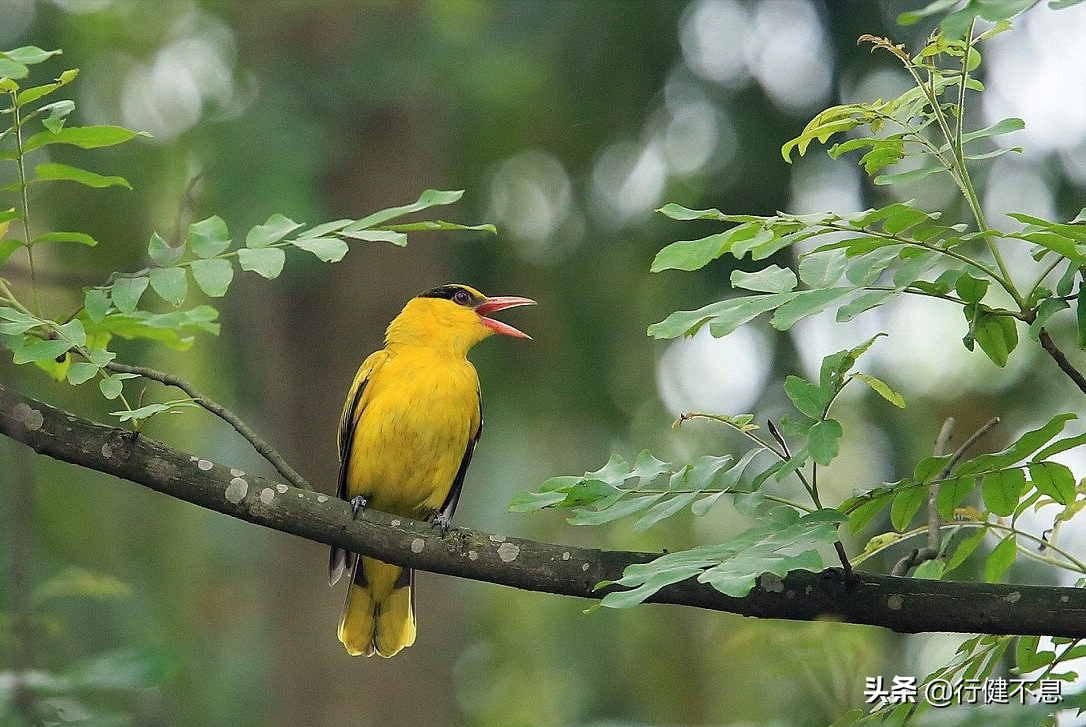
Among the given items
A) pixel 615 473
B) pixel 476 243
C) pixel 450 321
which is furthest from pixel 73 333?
pixel 476 243

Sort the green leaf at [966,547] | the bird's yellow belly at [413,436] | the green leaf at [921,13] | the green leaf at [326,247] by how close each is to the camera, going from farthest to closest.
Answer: the bird's yellow belly at [413,436] < the green leaf at [966,547] < the green leaf at [326,247] < the green leaf at [921,13]

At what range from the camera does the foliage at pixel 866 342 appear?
1.87 meters

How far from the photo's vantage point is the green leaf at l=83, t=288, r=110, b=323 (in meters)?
2.26

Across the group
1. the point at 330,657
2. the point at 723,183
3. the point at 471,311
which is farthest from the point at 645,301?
the point at 471,311

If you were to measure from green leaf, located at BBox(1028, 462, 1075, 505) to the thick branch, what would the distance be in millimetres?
176

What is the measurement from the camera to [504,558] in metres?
2.42

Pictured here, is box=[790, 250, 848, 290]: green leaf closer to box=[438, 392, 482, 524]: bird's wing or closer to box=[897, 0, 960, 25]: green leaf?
box=[897, 0, 960, 25]: green leaf

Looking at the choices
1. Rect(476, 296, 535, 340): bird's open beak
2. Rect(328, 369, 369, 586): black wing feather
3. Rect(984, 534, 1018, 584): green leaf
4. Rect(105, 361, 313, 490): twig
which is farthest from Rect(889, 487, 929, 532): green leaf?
Rect(328, 369, 369, 586): black wing feather

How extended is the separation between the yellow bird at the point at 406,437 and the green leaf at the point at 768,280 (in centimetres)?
201

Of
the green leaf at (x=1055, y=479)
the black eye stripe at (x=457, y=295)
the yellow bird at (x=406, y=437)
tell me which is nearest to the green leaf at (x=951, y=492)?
the green leaf at (x=1055, y=479)

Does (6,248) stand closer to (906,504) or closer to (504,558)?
(504,558)

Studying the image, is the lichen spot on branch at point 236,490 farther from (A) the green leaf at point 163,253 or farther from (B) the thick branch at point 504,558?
(A) the green leaf at point 163,253

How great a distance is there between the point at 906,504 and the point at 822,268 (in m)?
0.46

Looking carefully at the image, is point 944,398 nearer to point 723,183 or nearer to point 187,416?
point 723,183
